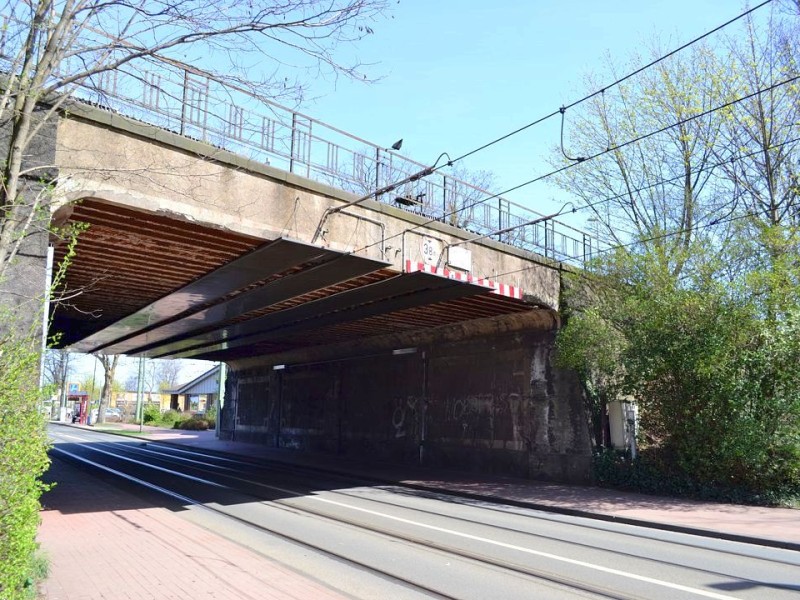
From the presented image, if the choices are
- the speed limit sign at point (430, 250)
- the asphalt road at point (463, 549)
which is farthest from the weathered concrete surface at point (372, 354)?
the asphalt road at point (463, 549)

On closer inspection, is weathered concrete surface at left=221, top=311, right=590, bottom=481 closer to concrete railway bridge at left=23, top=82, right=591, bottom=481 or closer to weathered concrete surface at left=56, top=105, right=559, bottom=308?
concrete railway bridge at left=23, top=82, right=591, bottom=481

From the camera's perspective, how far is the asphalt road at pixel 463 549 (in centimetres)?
668

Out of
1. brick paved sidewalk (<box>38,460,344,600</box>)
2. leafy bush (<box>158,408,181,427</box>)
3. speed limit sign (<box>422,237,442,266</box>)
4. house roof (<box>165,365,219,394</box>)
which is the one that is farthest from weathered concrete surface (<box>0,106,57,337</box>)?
house roof (<box>165,365,219,394</box>)

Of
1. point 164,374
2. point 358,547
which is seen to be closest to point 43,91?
point 358,547

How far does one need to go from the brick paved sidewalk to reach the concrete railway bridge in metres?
3.19

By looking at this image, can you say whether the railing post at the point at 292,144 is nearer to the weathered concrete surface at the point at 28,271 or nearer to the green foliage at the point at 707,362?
the weathered concrete surface at the point at 28,271

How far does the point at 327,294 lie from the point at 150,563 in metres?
9.57

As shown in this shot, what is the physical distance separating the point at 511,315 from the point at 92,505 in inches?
482

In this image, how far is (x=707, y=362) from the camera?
1384 centimetres

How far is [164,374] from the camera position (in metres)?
126

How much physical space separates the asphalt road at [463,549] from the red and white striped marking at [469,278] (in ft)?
17.0

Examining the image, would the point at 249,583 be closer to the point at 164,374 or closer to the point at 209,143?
the point at 209,143

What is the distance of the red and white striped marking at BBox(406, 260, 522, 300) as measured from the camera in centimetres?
1359

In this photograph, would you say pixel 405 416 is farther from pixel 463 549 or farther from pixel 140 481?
pixel 463 549
